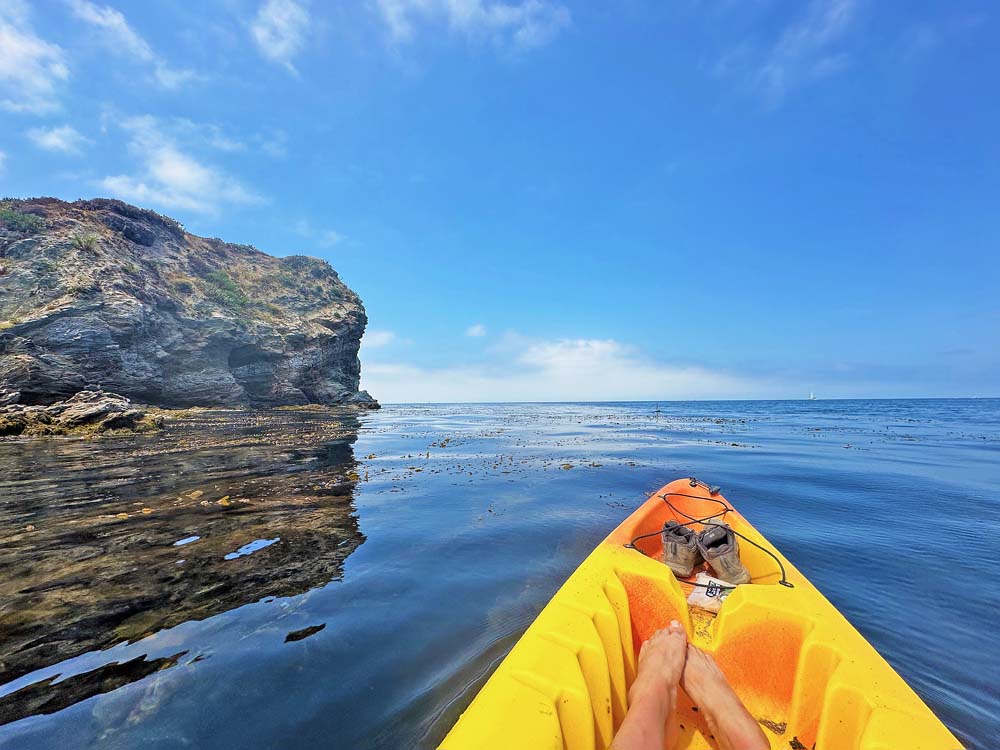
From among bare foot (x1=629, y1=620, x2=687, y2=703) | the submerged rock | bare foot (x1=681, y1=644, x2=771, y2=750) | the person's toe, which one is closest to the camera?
bare foot (x1=681, y1=644, x2=771, y2=750)

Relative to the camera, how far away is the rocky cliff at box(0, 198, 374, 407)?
93.6 feet

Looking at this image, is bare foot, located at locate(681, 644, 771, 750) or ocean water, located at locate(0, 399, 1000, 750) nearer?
bare foot, located at locate(681, 644, 771, 750)

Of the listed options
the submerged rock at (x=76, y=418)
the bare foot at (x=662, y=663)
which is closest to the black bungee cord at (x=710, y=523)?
the bare foot at (x=662, y=663)

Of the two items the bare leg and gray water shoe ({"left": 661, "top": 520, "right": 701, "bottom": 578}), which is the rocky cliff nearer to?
gray water shoe ({"left": 661, "top": 520, "right": 701, "bottom": 578})

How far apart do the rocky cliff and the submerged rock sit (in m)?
4.82

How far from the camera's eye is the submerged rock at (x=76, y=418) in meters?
18.2

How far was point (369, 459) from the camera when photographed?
1520 cm

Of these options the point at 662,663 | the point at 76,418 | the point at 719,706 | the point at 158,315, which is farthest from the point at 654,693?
the point at 158,315

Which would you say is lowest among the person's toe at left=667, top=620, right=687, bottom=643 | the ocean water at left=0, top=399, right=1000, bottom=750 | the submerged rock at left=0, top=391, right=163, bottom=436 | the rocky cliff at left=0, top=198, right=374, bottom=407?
the ocean water at left=0, top=399, right=1000, bottom=750

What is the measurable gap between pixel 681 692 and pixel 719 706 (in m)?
0.71

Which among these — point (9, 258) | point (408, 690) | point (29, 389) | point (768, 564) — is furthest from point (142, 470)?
point (9, 258)

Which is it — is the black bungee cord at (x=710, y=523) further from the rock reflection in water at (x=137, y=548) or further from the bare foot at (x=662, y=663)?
the rock reflection in water at (x=137, y=548)

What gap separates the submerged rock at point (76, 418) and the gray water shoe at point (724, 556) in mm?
27141

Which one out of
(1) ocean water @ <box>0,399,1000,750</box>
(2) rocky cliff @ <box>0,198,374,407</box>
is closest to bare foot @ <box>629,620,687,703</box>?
(1) ocean water @ <box>0,399,1000,750</box>
